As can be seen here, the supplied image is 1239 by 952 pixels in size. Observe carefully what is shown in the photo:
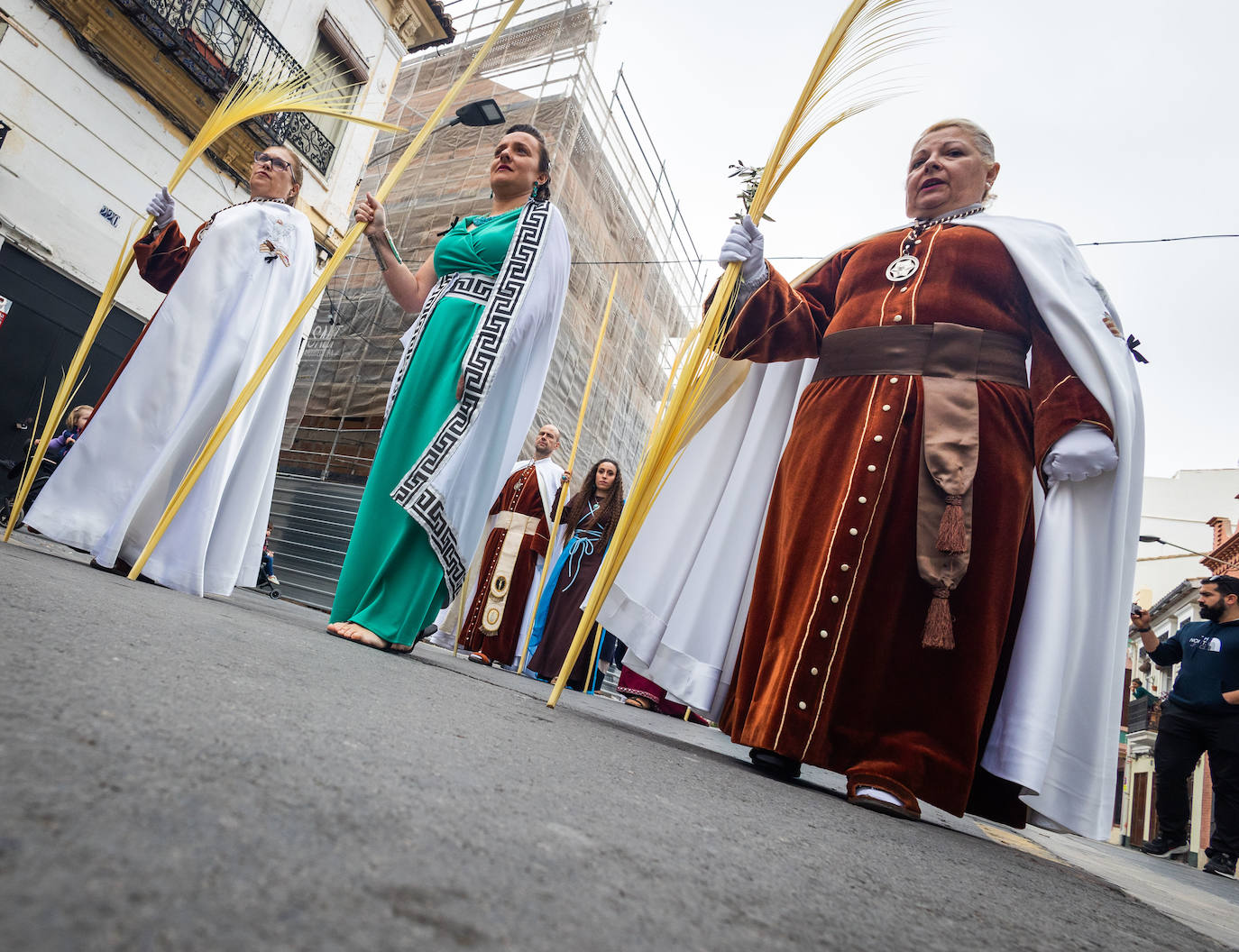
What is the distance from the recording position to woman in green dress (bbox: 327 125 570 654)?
246cm

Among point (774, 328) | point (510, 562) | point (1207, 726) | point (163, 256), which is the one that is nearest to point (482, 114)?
point (510, 562)

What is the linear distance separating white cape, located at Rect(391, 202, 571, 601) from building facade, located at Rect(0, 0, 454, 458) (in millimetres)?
4552

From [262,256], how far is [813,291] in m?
1.91

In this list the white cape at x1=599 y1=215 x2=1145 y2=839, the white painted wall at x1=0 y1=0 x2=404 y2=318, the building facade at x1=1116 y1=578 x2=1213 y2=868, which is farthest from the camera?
the building facade at x1=1116 y1=578 x2=1213 y2=868

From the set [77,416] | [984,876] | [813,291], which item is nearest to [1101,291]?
[813,291]

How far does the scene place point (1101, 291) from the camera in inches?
85.6

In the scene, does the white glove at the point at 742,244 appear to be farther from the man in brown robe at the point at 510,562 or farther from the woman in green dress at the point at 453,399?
the man in brown robe at the point at 510,562

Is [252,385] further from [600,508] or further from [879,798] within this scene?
[600,508]

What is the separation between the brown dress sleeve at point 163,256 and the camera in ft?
9.59

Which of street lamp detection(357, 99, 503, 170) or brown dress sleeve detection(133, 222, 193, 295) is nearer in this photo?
brown dress sleeve detection(133, 222, 193, 295)

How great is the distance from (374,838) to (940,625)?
1522mm

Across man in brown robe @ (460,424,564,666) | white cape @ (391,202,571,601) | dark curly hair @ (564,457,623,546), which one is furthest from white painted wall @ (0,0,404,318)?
white cape @ (391,202,571,601)

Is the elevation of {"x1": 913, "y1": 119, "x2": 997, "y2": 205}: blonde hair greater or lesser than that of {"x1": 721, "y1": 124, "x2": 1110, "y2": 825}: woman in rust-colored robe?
greater

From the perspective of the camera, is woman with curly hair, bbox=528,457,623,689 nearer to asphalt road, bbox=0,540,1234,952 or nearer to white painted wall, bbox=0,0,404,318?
white painted wall, bbox=0,0,404,318
